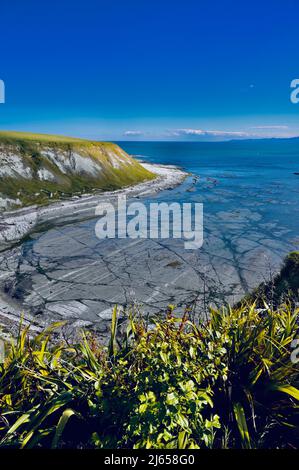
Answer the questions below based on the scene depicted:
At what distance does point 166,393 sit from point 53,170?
4483 centimetres

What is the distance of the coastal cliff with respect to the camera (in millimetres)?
38594

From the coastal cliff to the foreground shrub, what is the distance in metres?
32.5

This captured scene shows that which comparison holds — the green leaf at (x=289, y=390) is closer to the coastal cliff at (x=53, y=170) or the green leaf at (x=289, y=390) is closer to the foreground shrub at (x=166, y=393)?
the foreground shrub at (x=166, y=393)

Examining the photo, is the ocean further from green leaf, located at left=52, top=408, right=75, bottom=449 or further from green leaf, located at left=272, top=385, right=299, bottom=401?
green leaf, located at left=272, top=385, right=299, bottom=401

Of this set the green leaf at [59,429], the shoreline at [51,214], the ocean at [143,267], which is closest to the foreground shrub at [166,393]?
the green leaf at [59,429]

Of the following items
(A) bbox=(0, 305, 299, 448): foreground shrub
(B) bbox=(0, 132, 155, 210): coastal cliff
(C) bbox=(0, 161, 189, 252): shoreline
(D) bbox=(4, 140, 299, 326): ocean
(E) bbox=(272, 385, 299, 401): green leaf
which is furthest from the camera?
(B) bbox=(0, 132, 155, 210): coastal cliff

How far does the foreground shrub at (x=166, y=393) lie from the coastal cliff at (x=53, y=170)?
32469 millimetres

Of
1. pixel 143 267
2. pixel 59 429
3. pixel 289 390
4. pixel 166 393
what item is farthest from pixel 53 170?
pixel 289 390

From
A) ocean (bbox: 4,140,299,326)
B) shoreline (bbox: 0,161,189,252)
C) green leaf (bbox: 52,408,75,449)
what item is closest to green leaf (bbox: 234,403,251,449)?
green leaf (bbox: 52,408,75,449)

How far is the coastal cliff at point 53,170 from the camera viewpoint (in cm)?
3859

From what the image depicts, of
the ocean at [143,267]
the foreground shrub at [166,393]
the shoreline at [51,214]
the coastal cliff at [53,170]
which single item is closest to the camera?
the foreground shrub at [166,393]

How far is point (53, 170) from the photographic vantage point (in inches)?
1781

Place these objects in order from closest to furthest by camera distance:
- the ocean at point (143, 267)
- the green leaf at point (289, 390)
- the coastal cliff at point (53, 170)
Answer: the green leaf at point (289, 390) → the ocean at point (143, 267) → the coastal cliff at point (53, 170)

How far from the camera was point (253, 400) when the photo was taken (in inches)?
194
